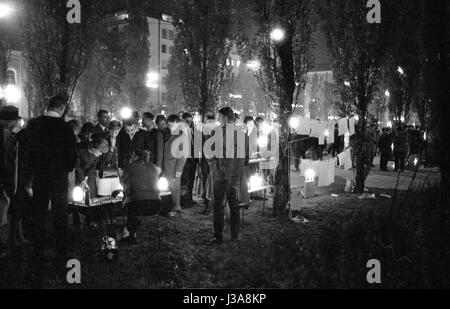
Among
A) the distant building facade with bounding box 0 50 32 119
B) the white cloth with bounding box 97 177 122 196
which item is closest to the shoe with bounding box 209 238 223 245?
the white cloth with bounding box 97 177 122 196

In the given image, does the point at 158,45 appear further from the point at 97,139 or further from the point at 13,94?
the point at 97,139

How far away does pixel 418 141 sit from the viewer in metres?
19.8

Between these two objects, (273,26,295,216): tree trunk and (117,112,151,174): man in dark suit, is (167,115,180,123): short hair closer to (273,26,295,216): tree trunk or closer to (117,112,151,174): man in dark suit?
(117,112,151,174): man in dark suit

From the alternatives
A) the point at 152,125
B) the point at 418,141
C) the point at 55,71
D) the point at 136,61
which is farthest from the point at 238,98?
the point at 152,125

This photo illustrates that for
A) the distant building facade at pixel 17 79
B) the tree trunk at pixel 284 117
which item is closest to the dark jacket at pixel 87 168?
the tree trunk at pixel 284 117

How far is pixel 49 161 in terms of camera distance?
5.82 m

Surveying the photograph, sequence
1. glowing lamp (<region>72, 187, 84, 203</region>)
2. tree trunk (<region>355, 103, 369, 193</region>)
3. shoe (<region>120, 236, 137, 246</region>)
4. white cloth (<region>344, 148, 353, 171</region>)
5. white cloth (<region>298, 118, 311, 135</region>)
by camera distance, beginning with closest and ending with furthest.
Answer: glowing lamp (<region>72, 187, 84, 203</region>)
shoe (<region>120, 236, 137, 246</region>)
tree trunk (<region>355, 103, 369, 193</region>)
white cloth (<region>344, 148, 353, 171</region>)
white cloth (<region>298, 118, 311, 135</region>)

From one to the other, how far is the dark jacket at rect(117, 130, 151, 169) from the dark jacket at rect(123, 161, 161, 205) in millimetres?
1840

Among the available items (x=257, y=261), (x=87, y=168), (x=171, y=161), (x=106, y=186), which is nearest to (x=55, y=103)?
(x=87, y=168)

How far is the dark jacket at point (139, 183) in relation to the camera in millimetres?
6441

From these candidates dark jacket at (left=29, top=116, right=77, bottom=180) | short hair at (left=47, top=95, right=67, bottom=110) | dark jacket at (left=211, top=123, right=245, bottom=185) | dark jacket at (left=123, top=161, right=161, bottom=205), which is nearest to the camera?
dark jacket at (left=29, top=116, right=77, bottom=180)

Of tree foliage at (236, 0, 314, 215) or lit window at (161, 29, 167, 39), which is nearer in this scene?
tree foliage at (236, 0, 314, 215)

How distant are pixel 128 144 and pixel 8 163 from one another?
118 inches

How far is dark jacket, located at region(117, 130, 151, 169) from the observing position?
8383 millimetres
